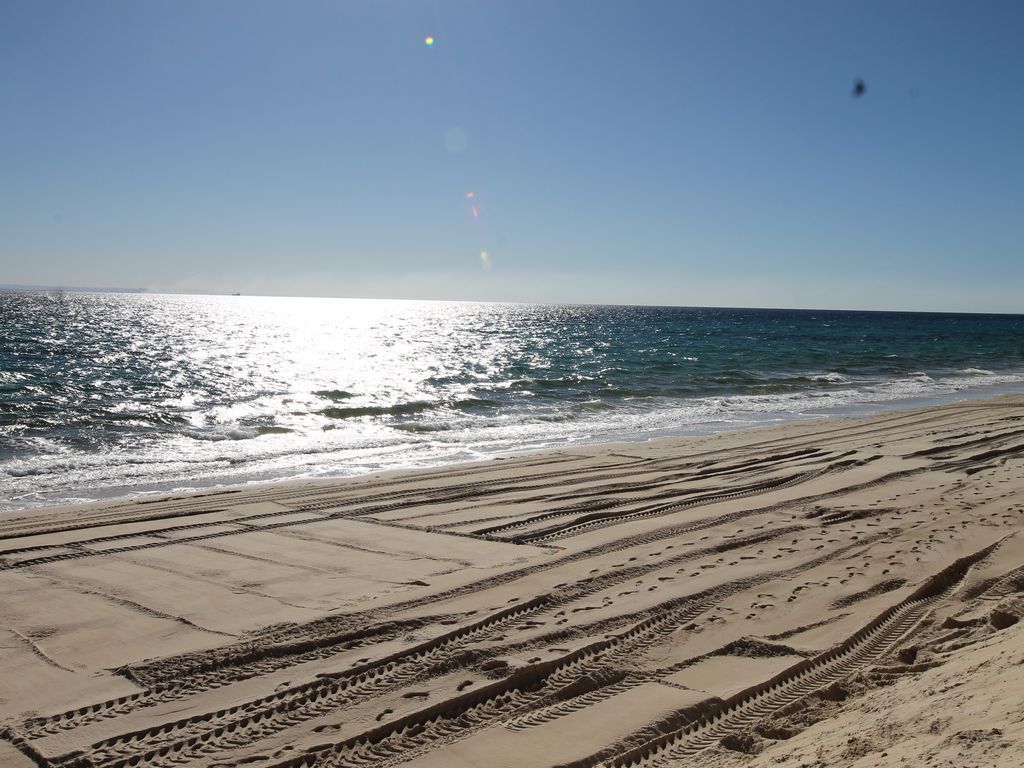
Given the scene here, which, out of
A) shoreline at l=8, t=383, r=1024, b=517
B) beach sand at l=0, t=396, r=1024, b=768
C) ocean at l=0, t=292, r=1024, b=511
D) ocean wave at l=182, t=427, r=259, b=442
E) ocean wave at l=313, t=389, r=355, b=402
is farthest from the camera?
ocean wave at l=313, t=389, r=355, b=402

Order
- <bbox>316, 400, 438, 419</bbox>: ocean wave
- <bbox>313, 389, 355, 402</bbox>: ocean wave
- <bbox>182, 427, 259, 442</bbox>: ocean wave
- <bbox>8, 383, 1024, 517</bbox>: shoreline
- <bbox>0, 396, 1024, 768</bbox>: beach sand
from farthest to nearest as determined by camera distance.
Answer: <bbox>313, 389, 355, 402</bbox>: ocean wave, <bbox>316, 400, 438, 419</bbox>: ocean wave, <bbox>182, 427, 259, 442</bbox>: ocean wave, <bbox>8, 383, 1024, 517</bbox>: shoreline, <bbox>0, 396, 1024, 768</bbox>: beach sand

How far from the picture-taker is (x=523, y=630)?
4.10m

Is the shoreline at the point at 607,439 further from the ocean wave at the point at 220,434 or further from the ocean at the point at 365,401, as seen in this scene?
the ocean wave at the point at 220,434

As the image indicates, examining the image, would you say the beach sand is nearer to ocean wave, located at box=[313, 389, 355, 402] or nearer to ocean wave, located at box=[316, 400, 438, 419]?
ocean wave, located at box=[316, 400, 438, 419]

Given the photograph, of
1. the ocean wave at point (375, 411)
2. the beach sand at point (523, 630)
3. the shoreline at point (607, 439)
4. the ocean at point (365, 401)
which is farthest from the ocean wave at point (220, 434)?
the beach sand at point (523, 630)

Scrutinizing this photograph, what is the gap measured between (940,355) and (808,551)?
117 ft

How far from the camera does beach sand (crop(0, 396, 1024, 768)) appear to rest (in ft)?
9.90

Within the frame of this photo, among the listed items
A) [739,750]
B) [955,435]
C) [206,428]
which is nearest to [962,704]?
[739,750]

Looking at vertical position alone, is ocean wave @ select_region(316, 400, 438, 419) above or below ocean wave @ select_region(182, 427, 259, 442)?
above

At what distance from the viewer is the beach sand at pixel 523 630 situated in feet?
9.90

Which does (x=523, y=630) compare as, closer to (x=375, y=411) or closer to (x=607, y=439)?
(x=607, y=439)

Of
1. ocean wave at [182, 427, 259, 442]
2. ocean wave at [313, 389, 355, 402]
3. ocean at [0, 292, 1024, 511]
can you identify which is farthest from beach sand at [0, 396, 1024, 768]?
ocean wave at [313, 389, 355, 402]

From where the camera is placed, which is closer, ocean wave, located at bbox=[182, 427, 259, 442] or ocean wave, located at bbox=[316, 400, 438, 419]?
ocean wave, located at bbox=[182, 427, 259, 442]

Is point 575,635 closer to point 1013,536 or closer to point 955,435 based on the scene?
point 1013,536
